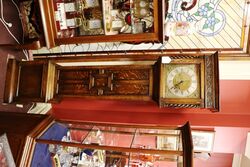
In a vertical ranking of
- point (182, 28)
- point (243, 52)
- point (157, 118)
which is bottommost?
point (157, 118)

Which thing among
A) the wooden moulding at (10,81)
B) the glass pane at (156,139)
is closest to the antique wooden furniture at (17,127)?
the wooden moulding at (10,81)

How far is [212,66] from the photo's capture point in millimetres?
2695

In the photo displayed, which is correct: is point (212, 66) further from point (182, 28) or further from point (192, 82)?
point (182, 28)

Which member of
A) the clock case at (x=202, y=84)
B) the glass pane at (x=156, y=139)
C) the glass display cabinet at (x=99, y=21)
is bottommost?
the glass pane at (x=156, y=139)

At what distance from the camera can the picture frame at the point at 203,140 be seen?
3.04 m

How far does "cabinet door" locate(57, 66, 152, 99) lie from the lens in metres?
2.82

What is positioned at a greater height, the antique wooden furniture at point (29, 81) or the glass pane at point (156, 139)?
the antique wooden furniture at point (29, 81)

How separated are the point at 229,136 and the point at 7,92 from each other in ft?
7.86

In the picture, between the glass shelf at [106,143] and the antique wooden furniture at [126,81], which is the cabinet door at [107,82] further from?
the glass shelf at [106,143]

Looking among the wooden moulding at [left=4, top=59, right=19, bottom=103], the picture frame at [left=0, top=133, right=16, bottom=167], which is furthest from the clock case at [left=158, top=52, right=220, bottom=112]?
the wooden moulding at [left=4, top=59, right=19, bottom=103]

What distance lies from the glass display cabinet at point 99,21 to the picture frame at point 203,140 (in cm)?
109

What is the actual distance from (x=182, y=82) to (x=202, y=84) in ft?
0.61

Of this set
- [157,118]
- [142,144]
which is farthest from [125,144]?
[157,118]

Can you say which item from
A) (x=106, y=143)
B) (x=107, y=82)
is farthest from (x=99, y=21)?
(x=106, y=143)
